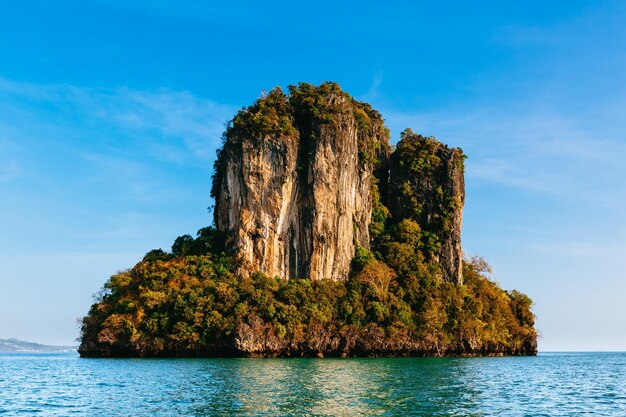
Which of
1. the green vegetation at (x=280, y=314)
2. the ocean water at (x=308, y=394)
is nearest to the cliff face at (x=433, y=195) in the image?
the green vegetation at (x=280, y=314)

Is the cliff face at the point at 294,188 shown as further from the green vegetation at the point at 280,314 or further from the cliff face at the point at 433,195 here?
the cliff face at the point at 433,195

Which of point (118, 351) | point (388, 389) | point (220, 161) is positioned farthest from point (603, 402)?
point (220, 161)

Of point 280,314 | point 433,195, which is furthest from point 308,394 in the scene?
point 433,195

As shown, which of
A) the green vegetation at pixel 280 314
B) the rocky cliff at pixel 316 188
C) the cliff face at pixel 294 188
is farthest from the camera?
the rocky cliff at pixel 316 188

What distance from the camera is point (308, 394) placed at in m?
29.0

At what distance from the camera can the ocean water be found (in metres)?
24.3

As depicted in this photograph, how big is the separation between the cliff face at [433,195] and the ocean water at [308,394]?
133 ft

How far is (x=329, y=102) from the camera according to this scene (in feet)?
274

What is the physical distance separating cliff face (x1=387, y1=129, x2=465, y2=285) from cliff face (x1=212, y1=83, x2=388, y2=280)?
7633 mm

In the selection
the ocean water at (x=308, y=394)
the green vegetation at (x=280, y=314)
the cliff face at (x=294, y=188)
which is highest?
the cliff face at (x=294, y=188)

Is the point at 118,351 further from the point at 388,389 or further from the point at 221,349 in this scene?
the point at 388,389

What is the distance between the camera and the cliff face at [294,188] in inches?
2982

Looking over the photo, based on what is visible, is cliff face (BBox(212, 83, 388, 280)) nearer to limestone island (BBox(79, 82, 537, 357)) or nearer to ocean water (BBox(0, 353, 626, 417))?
limestone island (BBox(79, 82, 537, 357))

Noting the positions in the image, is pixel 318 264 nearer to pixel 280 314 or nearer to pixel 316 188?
pixel 316 188
